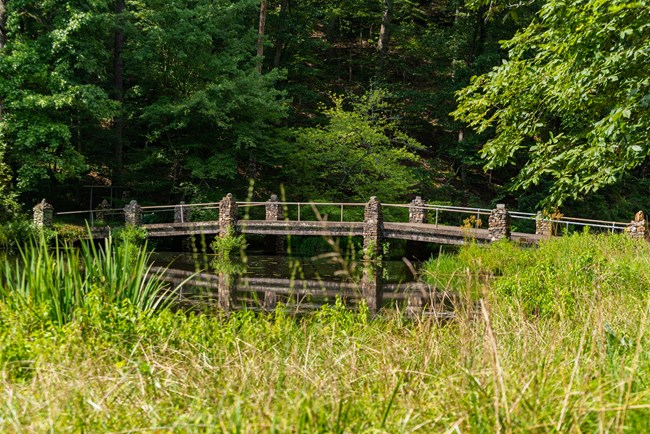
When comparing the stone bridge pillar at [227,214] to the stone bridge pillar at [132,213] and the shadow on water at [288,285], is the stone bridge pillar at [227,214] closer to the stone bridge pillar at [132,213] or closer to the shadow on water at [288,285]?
the shadow on water at [288,285]

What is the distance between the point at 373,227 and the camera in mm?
23516

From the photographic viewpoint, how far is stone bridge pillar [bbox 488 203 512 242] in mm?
21234

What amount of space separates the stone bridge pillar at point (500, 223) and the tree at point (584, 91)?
9715 mm

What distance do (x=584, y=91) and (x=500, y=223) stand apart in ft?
41.2

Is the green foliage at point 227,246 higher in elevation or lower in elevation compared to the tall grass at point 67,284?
lower

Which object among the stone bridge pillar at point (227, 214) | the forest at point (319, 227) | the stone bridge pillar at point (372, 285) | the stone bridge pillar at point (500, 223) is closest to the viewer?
the forest at point (319, 227)

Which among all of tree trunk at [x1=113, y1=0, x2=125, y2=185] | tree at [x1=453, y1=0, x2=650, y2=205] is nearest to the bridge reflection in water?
tree at [x1=453, y1=0, x2=650, y2=205]

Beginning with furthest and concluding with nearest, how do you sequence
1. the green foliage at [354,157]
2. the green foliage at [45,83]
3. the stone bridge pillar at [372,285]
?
1. the green foliage at [354,157]
2. the green foliage at [45,83]
3. the stone bridge pillar at [372,285]

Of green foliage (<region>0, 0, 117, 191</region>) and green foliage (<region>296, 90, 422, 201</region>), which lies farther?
green foliage (<region>296, 90, 422, 201</region>)

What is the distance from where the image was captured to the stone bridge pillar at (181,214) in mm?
24531

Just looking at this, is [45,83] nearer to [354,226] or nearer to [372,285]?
[354,226]

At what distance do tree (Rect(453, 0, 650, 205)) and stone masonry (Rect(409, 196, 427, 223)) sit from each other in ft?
46.0

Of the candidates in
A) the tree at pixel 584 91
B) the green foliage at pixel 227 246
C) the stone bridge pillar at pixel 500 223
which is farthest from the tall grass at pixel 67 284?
the stone bridge pillar at pixel 500 223

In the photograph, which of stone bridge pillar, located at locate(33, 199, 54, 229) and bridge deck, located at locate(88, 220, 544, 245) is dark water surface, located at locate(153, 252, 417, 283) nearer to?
bridge deck, located at locate(88, 220, 544, 245)
